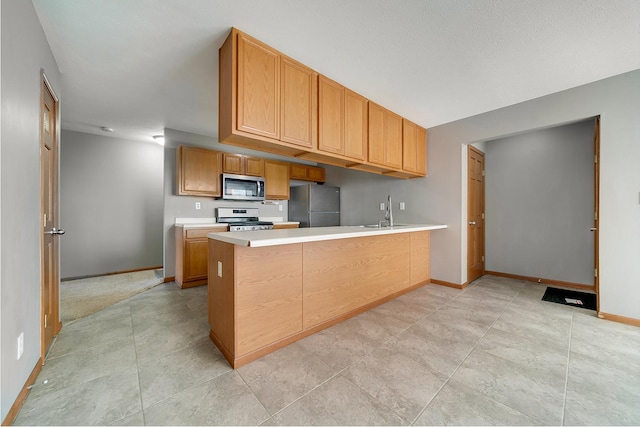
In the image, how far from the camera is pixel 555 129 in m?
3.63

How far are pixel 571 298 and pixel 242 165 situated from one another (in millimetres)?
5111

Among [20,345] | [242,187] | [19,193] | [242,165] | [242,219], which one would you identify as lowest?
[20,345]

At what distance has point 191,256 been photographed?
352cm

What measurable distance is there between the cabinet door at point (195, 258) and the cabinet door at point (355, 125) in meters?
2.42

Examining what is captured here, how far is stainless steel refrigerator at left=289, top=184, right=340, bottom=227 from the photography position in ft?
A: 15.7

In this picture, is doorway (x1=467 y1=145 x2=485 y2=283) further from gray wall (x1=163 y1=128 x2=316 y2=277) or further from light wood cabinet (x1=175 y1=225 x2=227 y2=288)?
light wood cabinet (x1=175 y1=225 x2=227 y2=288)

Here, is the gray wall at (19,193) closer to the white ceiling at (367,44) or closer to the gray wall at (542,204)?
the white ceiling at (367,44)

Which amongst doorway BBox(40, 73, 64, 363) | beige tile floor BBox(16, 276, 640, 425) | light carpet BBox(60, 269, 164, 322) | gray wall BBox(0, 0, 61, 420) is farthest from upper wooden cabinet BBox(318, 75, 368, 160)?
light carpet BBox(60, 269, 164, 322)

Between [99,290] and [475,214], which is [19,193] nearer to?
[99,290]

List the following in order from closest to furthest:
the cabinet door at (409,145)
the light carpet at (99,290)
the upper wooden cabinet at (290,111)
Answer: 1. the upper wooden cabinet at (290,111)
2. the light carpet at (99,290)
3. the cabinet door at (409,145)

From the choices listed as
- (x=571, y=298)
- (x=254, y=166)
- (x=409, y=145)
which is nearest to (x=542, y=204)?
(x=571, y=298)

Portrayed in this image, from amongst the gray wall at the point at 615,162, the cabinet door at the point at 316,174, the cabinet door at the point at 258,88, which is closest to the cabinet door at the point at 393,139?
the gray wall at the point at 615,162

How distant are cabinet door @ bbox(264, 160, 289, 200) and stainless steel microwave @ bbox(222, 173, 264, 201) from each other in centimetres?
19

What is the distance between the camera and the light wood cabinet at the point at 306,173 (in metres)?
5.09
